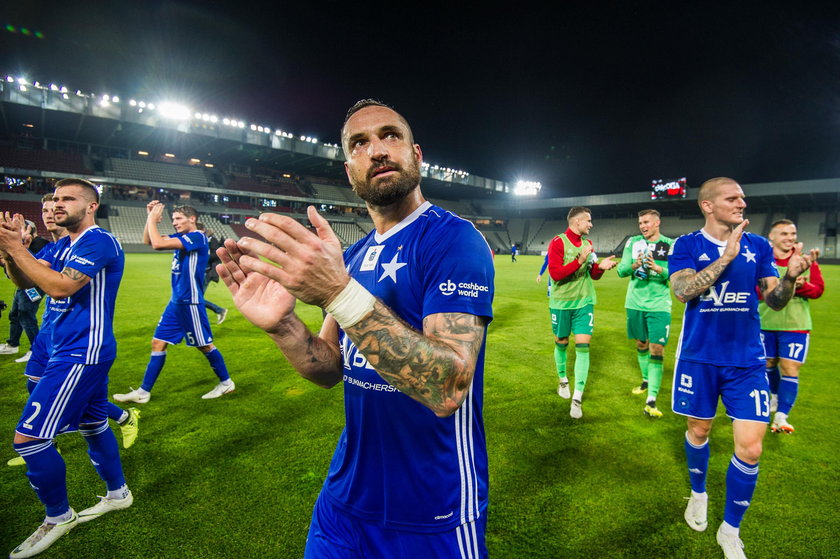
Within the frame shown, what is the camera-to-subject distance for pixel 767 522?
2920 millimetres

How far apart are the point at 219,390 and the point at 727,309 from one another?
568 cm

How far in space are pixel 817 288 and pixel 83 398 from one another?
753 centimetres

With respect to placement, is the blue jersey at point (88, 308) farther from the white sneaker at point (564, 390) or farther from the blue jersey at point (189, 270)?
the white sneaker at point (564, 390)

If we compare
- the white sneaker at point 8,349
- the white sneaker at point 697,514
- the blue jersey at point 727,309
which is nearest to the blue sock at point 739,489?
the white sneaker at point 697,514

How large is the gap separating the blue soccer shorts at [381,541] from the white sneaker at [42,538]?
2.37 m

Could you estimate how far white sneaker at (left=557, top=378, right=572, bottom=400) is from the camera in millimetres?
5371

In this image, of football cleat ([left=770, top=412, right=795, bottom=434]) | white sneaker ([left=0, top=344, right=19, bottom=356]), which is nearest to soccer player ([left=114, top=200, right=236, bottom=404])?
white sneaker ([left=0, top=344, right=19, bottom=356])

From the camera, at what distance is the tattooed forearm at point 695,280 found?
2828 mm

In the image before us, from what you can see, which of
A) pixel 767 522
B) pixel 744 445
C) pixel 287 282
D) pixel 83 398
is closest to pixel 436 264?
pixel 287 282

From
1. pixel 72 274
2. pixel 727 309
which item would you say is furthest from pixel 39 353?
pixel 727 309

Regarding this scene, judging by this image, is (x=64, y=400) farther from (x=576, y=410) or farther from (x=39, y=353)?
(x=576, y=410)

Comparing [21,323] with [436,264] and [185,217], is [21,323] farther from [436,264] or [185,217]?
[436,264]

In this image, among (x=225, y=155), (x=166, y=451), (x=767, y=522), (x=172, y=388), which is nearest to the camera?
(x=767, y=522)

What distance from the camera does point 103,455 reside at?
3.05 m
